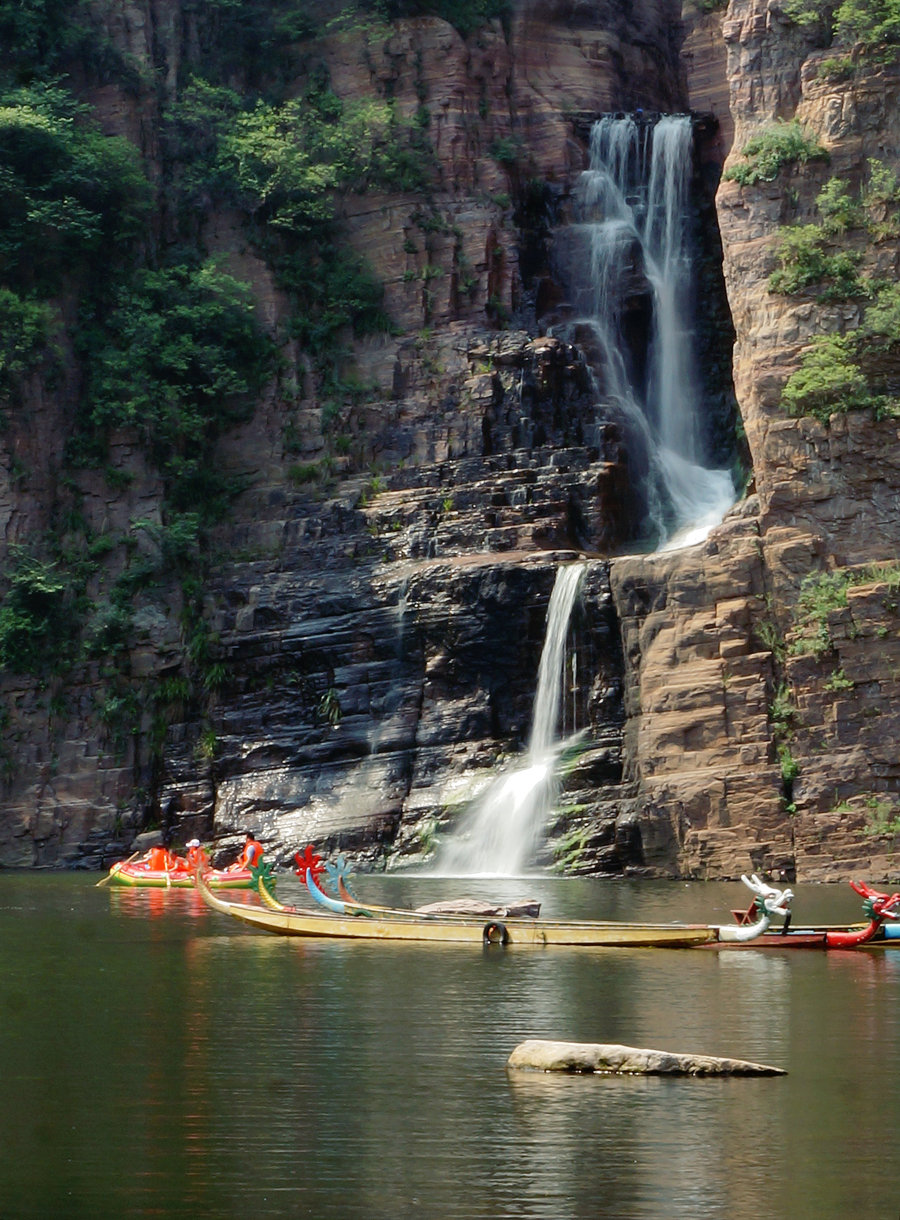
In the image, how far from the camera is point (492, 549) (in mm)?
48312

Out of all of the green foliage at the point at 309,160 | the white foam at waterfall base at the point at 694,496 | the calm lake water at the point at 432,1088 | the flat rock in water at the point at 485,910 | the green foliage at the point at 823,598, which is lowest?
the calm lake water at the point at 432,1088

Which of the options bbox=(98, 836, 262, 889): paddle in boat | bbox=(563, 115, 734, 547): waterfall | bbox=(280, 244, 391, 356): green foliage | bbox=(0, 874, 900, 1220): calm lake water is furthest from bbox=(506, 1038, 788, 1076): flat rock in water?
bbox=(280, 244, 391, 356): green foliage

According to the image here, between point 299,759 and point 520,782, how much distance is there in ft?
23.8

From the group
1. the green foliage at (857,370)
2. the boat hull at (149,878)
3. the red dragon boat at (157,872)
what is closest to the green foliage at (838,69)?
the green foliage at (857,370)

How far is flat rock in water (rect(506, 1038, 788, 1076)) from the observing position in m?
15.6

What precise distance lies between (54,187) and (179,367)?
23.5 feet

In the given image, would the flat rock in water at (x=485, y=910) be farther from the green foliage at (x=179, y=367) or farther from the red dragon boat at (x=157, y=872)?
the green foliage at (x=179, y=367)

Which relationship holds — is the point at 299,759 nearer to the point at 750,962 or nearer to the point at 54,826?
the point at 54,826

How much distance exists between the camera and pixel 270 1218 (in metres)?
11.3

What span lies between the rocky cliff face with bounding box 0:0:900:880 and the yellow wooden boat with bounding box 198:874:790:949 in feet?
46.0

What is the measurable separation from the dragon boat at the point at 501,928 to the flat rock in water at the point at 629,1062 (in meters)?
9.97

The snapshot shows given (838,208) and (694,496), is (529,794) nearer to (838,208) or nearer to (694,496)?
(694,496)

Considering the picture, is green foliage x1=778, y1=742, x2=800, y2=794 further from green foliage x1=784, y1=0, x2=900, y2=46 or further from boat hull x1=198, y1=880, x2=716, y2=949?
green foliage x1=784, y1=0, x2=900, y2=46

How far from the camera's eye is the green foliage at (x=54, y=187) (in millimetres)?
53844
